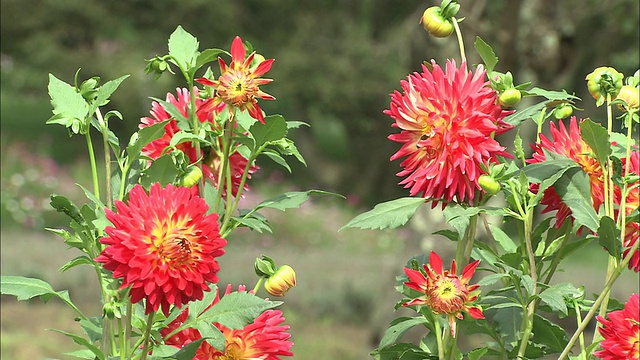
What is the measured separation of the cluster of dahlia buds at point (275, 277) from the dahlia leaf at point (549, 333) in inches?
12.0

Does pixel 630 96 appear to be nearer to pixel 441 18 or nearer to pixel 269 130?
pixel 441 18

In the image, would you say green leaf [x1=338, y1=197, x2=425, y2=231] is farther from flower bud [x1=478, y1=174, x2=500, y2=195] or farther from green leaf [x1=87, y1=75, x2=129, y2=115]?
green leaf [x1=87, y1=75, x2=129, y2=115]

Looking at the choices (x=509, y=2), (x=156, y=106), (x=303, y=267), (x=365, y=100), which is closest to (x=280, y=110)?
(x=365, y=100)

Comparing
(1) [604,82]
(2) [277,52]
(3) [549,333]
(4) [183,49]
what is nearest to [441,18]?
(1) [604,82]

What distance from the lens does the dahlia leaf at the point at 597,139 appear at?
102cm

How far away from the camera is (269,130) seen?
1.09 metres

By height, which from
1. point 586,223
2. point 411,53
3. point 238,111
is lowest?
point 586,223

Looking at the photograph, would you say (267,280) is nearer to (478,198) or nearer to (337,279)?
(478,198)

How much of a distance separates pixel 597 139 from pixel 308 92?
10.2 meters

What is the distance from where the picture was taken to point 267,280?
3.62 feet

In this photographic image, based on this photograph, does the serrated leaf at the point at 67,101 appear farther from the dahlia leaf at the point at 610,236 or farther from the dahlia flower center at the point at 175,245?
the dahlia leaf at the point at 610,236

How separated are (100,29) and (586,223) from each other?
10.9m

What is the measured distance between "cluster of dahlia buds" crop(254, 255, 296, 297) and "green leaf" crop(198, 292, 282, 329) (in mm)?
48

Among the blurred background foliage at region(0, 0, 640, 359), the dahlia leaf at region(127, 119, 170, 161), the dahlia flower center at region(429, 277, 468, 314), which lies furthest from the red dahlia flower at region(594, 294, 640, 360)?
the blurred background foliage at region(0, 0, 640, 359)
